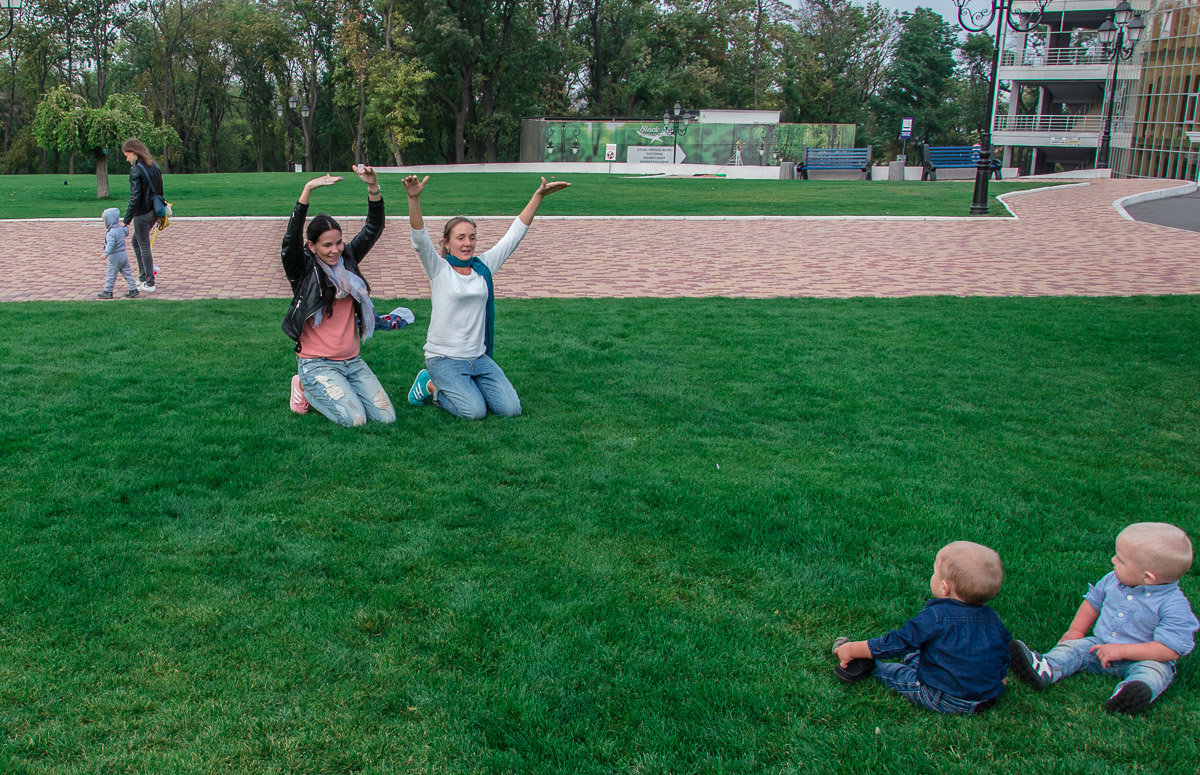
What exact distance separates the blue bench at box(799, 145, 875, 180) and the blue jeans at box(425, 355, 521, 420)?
34779 millimetres

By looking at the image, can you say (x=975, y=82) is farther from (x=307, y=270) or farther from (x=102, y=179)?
(x=307, y=270)

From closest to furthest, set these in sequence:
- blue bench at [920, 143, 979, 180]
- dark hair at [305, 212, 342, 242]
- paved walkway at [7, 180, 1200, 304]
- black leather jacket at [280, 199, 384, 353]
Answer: black leather jacket at [280, 199, 384, 353]
dark hair at [305, 212, 342, 242]
paved walkway at [7, 180, 1200, 304]
blue bench at [920, 143, 979, 180]

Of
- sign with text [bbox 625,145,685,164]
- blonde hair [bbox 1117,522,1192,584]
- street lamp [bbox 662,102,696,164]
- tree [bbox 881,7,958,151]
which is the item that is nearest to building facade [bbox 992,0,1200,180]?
tree [bbox 881,7,958,151]

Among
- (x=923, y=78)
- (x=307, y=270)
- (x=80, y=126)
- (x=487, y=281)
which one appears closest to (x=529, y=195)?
(x=80, y=126)

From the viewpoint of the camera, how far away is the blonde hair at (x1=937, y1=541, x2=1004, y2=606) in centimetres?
316

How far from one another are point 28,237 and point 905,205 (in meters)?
18.1

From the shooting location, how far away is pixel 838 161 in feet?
128

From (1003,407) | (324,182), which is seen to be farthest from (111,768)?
(1003,407)

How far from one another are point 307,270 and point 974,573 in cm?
433

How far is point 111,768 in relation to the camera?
2.85 metres

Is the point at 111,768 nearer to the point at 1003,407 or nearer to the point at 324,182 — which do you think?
the point at 324,182

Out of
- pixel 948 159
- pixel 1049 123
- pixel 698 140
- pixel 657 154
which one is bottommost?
pixel 948 159

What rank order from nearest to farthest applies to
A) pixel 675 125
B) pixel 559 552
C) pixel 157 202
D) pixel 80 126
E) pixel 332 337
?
1. pixel 559 552
2. pixel 332 337
3. pixel 157 202
4. pixel 80 126
5. pixel 675 125

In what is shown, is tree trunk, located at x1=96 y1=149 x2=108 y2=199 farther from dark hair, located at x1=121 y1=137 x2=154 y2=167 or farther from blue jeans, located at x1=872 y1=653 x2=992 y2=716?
blue jeans, located at x1=872 y1=653 x2=992 y2=716
